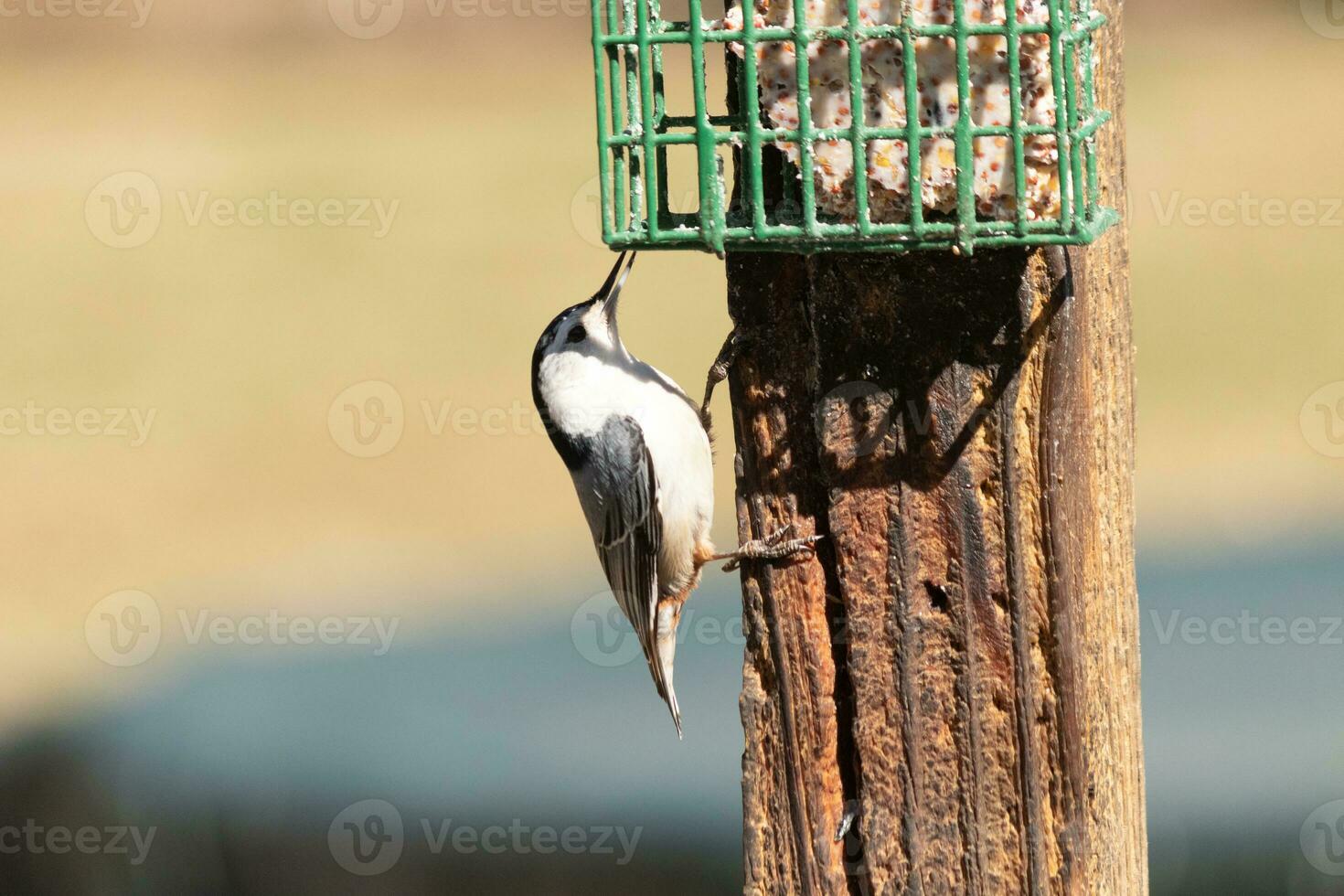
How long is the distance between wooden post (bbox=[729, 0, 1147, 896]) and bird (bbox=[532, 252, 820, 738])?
149cm

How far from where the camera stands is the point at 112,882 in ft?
21.6

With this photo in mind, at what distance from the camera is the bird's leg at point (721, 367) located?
287 centimetres

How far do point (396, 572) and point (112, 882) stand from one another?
2.51 metres

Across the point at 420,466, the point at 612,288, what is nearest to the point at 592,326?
the point at 612,288

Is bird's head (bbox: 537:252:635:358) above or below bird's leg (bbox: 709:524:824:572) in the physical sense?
above

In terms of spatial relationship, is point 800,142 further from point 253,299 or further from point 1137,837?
point 253,299

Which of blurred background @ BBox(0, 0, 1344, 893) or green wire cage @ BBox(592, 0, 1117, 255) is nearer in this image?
green wire cage @ BBox(592, 0, 1117, 255)

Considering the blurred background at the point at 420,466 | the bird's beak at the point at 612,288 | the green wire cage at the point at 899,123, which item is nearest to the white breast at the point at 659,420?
the bird's beak at the point at 612,288

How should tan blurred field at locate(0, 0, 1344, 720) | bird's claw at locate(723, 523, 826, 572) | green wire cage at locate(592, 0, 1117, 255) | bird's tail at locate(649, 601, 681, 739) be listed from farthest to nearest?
1. tan blurred field at locate(0, 0, 1344, 720)
2. bird's tail at locate(649, 601, 681, 739)
3. bird's claw at locate(723, 523, 826, 572)
4. green wire cage at locate(592, 0, 1117, 255)

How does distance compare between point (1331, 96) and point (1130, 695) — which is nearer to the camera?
point (1130, 695)

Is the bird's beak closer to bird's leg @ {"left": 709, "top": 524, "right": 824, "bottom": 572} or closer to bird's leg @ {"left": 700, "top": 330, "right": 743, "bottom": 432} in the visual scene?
bird's leg @ {"left": 700, "top": 330, "right": 743, "bottom": 432}

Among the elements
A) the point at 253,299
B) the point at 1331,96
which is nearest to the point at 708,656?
the point at 253,299

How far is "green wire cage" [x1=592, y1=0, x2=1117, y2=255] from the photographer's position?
2562 mm

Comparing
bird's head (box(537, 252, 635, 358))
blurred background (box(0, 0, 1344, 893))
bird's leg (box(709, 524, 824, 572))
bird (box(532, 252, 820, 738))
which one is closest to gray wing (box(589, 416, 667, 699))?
bird (box(532, 252, 820, 738))
